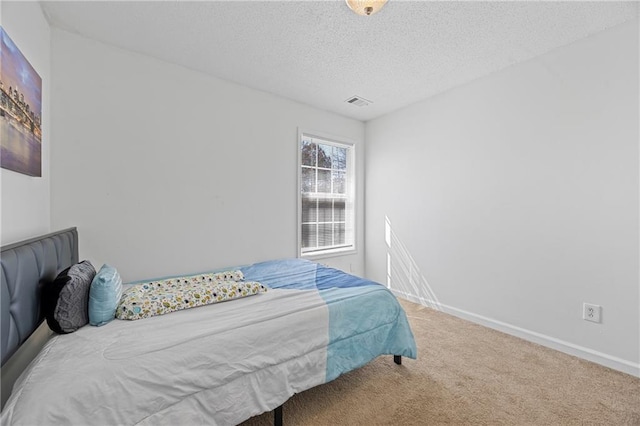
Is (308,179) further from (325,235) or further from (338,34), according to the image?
(338,34)

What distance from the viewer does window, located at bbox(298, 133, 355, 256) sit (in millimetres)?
3557

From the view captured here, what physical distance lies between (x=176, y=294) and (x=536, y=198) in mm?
2958

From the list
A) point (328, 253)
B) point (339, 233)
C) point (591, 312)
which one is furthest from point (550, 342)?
point (339, 233)

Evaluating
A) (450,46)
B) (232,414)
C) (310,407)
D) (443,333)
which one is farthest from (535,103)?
(232,414)

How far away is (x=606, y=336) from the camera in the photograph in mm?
2062

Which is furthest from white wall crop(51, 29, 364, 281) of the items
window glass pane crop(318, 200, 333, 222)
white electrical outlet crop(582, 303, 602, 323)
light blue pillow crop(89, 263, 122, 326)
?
white electrical outlet crop(582, 303, 602, 323)

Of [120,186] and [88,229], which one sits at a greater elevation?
[120,186]

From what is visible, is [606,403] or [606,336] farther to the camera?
[606,336]

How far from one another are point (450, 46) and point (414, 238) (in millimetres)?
2045

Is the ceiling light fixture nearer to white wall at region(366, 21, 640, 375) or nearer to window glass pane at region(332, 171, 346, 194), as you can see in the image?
white wall at region(366, 21, 640, 375)

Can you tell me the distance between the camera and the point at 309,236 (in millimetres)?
3615

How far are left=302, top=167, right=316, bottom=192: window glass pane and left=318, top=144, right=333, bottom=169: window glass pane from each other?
0.18 meters

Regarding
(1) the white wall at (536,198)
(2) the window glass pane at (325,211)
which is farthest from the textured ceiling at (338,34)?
(2) the window glass pane at (325,211)

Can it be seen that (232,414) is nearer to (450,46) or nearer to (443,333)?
(443,333)
